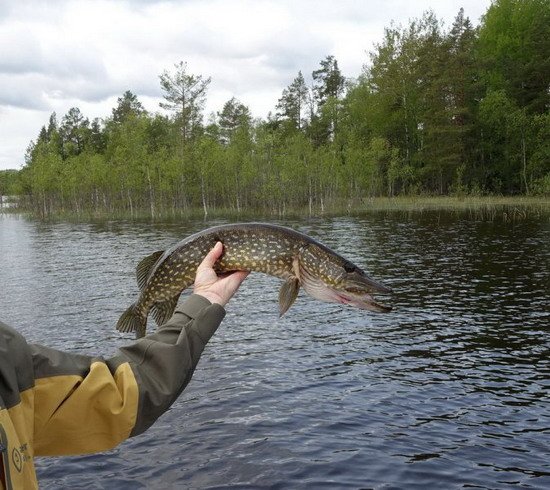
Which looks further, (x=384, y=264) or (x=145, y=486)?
(x=384, y=264)

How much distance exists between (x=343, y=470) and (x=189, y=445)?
2.32 meters

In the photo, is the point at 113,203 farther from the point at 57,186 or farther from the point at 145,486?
the point at 145,486

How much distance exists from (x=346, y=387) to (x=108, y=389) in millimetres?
8687

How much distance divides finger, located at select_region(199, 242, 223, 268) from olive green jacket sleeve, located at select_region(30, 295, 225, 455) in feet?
2.31

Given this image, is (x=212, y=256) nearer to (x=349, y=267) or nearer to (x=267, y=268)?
(x=267, y=268)

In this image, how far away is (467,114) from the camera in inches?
2522

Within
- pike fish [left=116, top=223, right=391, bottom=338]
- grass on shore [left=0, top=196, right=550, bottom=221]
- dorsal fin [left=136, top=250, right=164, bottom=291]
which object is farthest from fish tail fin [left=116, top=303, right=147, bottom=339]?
grass on shore [left=0, top=196, right=550, bottom=221]

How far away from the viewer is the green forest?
6378 cm

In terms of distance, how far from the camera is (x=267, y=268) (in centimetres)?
427

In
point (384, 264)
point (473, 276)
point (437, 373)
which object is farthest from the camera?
point (384, 264)

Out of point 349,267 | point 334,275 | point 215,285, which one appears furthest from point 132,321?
point 215,285

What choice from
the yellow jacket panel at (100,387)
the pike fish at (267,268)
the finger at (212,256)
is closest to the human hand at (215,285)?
the finger at (212,256)

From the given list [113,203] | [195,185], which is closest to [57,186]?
[113,203]

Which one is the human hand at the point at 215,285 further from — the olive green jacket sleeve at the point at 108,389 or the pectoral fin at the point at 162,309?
the pectoral fin at the point at 162,309
